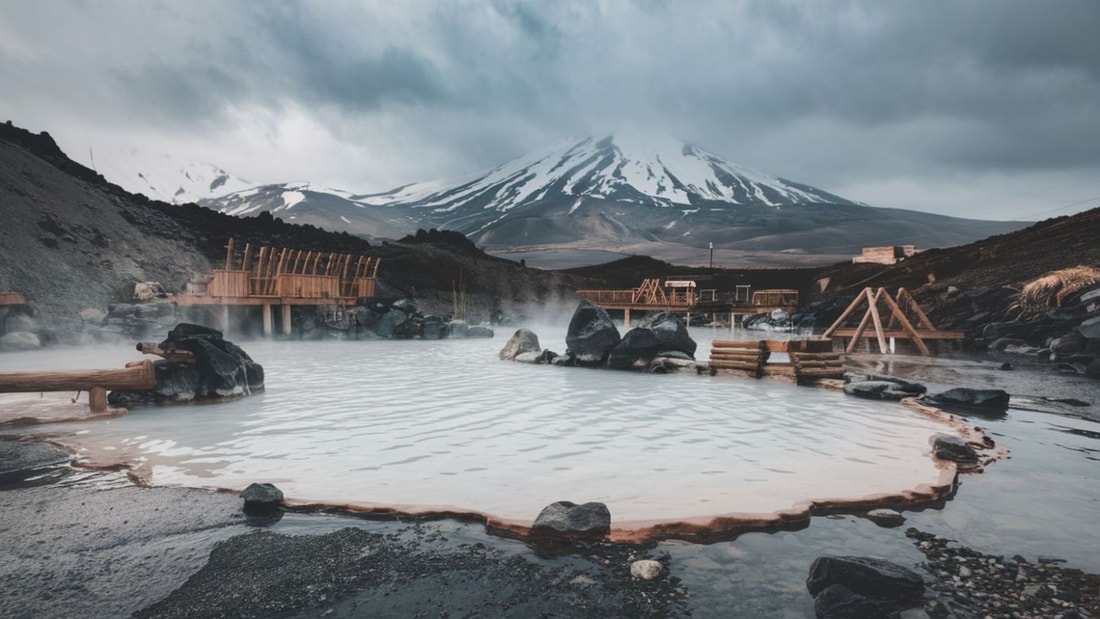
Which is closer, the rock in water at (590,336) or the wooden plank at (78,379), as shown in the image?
the wooden plank at (78,379)

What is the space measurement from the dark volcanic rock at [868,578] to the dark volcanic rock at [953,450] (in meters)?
3.88

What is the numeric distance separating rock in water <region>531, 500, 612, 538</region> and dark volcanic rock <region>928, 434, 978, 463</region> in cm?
465

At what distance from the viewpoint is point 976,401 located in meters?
10.8

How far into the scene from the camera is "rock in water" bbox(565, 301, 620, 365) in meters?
17.5

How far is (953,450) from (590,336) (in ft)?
36.8

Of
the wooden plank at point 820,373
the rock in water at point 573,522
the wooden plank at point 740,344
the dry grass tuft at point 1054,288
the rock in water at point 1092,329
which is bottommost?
the rock in water at point 573,522

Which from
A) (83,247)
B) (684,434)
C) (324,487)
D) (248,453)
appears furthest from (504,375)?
(83,247)

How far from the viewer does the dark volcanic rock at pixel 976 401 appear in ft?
34.9

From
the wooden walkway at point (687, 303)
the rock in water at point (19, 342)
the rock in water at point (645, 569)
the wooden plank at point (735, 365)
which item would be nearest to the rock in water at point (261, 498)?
the rock in water at point (645, 569)

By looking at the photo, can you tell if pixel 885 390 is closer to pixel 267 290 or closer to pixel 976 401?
pixel 976 401

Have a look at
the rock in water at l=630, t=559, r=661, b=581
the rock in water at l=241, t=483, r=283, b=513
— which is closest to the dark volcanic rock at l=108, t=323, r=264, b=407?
the rock in water at l=241, t=483, r=283, b=513

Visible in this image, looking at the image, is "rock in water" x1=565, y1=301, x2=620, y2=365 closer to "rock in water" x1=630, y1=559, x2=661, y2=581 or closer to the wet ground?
the wet ground

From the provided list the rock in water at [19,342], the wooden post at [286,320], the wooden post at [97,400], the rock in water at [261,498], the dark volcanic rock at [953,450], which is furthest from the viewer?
the wooden post at [286,320]

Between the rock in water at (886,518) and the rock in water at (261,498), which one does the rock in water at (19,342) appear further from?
the rock in water at (886,518)
